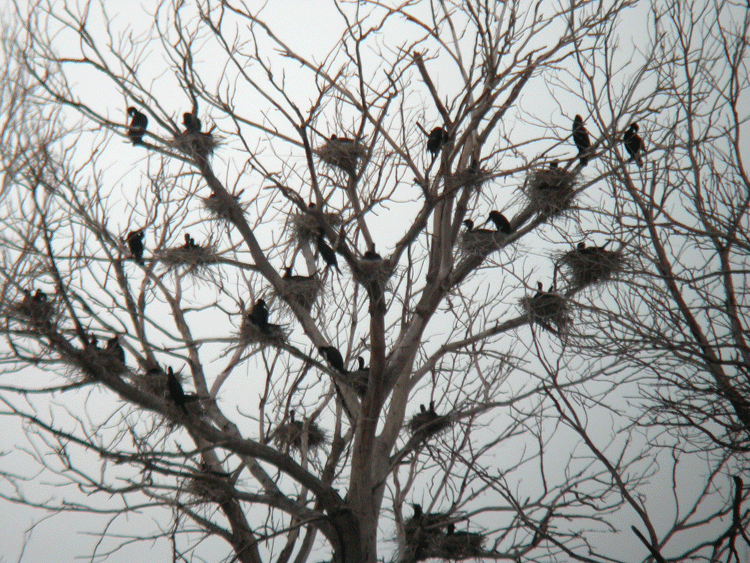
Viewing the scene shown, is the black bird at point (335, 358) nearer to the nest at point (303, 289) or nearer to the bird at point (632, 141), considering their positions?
the nest at point (303, 289)

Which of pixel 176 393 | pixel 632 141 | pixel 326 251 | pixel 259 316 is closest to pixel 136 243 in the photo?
pixel 259 316

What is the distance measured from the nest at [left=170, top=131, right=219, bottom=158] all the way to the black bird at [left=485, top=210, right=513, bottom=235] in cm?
268

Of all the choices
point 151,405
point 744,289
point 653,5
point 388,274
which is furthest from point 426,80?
point 151,405

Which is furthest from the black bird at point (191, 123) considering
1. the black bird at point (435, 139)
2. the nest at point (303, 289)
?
the black bird at point (435, 139)

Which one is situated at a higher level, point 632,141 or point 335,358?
point 632,141

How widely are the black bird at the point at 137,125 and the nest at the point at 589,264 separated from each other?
389 centimetres

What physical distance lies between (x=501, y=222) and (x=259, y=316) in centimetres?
221

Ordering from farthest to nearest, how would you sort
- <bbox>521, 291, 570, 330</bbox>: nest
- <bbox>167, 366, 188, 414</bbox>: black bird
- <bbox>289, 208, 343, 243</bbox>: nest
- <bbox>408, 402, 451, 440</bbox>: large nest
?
<bbox>289, 208, 343, 243</bbox>: nest
<bbox>408, 402, 451, 440</bbox>: large nest
<bbox>521, 291, 570, 330</bbox>: nest
<bbox>167, 366, 188, 414</bbox>: black bird

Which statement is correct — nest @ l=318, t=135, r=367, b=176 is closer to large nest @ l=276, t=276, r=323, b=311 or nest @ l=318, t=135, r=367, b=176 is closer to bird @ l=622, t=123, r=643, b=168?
large nest @ l=276, t=276, r=323, b=311

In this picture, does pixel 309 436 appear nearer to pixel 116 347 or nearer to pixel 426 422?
pixel 426 422

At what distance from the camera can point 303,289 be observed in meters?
5.53

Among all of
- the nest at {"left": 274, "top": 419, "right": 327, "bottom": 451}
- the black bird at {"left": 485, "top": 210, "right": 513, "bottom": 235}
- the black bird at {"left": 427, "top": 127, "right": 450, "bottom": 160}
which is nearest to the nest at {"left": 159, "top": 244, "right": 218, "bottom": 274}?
the nest at {"left": 274, "top": 419, "right": 327, "bottom": 451}

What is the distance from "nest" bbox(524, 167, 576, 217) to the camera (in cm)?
518

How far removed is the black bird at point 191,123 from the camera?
18.8 feet
